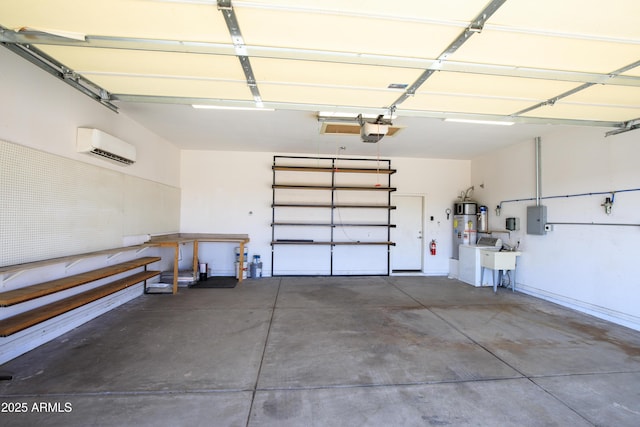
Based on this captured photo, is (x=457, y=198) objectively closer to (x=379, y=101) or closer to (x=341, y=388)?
(x=379, y=101)

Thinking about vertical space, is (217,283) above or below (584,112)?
below

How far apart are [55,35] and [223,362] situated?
2855mm

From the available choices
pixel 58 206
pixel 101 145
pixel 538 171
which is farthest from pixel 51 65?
pixel 538 171

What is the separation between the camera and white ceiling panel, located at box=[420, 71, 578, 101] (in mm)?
2438

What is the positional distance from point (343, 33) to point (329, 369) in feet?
8.66

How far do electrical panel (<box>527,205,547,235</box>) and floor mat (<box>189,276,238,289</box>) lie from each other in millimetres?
5461

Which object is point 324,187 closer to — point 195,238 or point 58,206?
point 195,238

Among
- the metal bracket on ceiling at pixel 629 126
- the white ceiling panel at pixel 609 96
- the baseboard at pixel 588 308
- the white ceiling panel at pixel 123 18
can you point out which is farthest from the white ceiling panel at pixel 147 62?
the baseboard at pixel 588 308

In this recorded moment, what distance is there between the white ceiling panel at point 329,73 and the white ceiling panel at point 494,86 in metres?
0.26

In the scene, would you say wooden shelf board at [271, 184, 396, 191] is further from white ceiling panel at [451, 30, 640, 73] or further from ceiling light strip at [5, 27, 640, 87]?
white ceiling panel at [451, 30, 640, 73]

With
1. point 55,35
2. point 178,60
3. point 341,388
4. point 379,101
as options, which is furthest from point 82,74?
point 341,388

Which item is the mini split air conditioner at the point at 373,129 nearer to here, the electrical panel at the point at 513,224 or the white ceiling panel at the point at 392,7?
the white ceiling panel at the point at 392,7

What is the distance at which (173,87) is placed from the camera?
9.12 feet

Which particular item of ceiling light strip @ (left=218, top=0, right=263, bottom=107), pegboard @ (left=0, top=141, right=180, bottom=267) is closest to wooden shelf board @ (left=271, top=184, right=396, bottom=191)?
pegboard @ (left=0, top=141, right=180, bottom=267)
